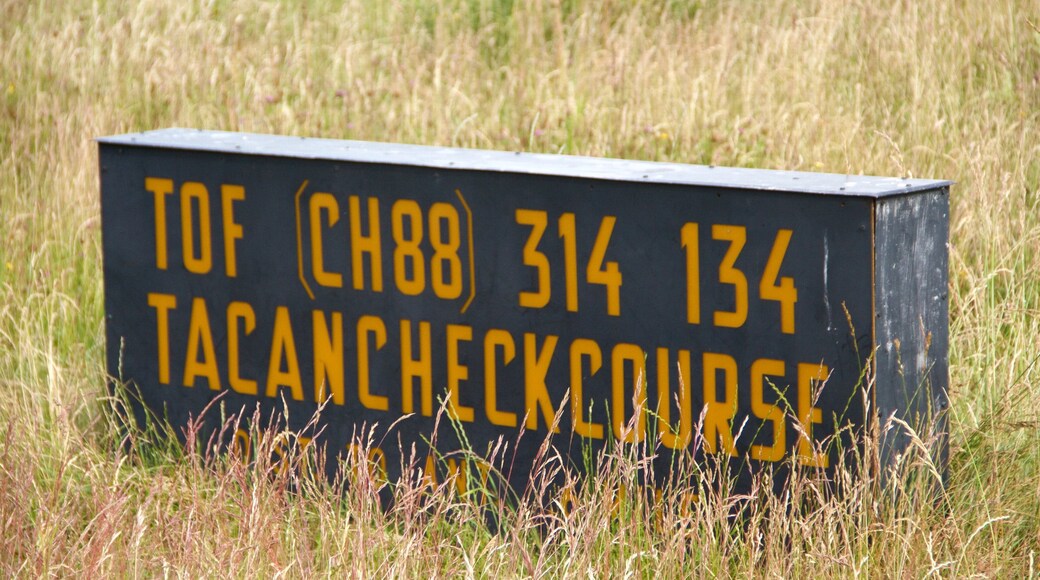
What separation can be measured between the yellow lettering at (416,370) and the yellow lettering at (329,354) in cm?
21

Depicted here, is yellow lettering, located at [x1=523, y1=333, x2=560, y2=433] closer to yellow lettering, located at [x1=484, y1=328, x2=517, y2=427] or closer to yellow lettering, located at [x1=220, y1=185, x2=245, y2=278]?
yellow lettering, located at [x1=484, y1=328, x2=517, y2=427]

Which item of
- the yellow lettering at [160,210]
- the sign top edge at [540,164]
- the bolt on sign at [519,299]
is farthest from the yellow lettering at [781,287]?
the yellow lettering at [160,210]

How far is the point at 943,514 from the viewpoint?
3.26m

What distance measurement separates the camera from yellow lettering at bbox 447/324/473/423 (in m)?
3.58

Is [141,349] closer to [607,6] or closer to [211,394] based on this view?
[211,394]

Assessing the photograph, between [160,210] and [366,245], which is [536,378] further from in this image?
[160,210]

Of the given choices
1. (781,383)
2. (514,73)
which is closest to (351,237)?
(781,383)

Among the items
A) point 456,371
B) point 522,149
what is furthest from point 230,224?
point 522,149

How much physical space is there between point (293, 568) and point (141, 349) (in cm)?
134

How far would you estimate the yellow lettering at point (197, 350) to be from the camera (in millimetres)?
4016

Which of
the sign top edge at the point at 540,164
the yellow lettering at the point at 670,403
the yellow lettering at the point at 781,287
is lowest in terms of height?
the yellow lettering at the point at 670,403

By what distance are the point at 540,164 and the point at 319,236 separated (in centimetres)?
68

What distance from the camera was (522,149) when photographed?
579cm

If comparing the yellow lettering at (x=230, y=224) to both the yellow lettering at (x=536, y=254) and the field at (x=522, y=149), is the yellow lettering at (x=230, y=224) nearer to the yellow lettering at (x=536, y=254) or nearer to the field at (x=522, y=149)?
the field at (x=522, y=149)
